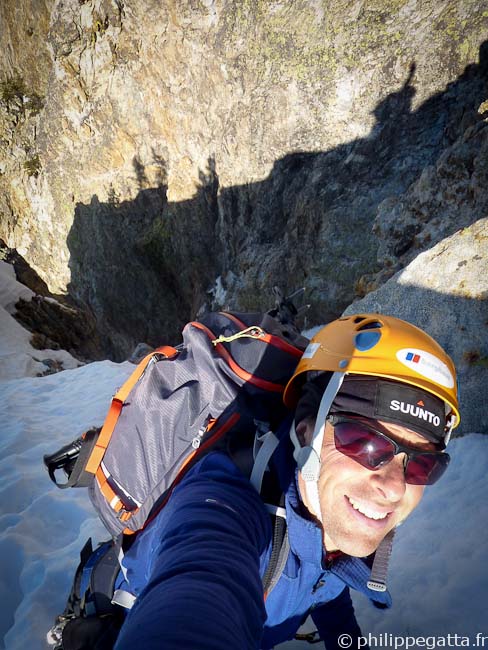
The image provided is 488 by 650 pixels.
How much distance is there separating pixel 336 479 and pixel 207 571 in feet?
2.18

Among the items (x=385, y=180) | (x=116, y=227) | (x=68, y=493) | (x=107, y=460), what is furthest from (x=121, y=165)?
(x=107, y=460)

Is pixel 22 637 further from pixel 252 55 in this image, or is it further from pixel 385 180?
pixel 252 55

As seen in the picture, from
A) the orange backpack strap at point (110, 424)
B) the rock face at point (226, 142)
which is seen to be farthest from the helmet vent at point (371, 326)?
the rock face at point (226, 142)

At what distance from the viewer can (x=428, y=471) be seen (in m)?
1.46

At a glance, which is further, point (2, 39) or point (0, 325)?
point (2, 39)

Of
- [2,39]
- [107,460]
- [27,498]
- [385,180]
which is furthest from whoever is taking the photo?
[2,39]

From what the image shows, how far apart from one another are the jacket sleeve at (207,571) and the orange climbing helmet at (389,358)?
64cm

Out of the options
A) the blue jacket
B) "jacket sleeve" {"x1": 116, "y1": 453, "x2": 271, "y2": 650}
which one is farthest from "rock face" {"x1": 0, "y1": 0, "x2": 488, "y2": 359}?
"jacket sleeve" {"x1": 116, "y1": 453, "x2": 271, "y2": 650}

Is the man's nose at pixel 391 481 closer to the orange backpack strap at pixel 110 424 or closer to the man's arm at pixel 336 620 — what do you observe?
the man's arm at pixel 336 620

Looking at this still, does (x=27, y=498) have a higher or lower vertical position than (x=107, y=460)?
lower

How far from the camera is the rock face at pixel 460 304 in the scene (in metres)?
3.03

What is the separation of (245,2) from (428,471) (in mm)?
12544

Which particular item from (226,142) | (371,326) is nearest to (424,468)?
(371,326)

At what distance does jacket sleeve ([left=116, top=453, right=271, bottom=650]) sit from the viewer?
32.8 inches
